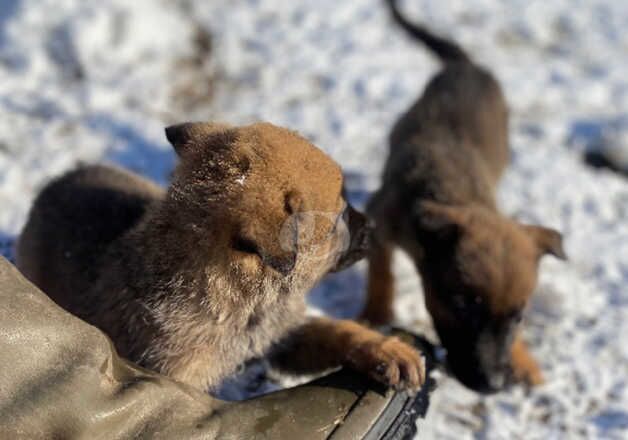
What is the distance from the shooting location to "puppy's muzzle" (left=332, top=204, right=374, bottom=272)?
8.81 ft

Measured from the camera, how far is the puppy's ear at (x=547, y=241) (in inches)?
138

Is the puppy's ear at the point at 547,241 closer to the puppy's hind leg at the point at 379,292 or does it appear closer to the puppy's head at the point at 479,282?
the puppy's head at the point at 479,282

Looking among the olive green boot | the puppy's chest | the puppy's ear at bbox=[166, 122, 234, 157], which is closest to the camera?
the olive green boot

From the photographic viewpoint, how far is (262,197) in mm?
2299

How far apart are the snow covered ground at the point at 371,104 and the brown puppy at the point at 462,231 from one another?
0.80ft

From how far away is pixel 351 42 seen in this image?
6379 mm

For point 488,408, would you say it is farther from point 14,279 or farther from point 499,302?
point 14,279

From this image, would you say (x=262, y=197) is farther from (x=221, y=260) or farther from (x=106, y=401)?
(x=106, y=401)

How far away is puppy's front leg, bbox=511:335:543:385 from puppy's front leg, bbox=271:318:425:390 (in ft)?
3.05

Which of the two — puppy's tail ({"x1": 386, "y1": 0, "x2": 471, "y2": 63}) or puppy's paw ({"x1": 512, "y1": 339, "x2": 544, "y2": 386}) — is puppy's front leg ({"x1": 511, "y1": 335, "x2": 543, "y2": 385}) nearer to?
puppy's paw ({"x1": 512, "y1": 339, "x2": 544, "y2": 386})

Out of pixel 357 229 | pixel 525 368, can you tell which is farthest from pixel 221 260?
pixel 525 368

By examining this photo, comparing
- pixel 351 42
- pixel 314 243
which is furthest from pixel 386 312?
pixel 351 42

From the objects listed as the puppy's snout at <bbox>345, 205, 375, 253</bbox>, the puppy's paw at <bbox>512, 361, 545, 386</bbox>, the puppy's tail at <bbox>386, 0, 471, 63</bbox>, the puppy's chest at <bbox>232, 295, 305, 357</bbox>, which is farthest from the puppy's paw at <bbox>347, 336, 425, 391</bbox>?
the puppy's tail at <bbox>386, 0, 471, 63</bbox>

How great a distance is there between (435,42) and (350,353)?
355cm
